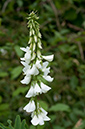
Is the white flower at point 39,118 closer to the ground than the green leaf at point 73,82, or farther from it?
closer to the ground

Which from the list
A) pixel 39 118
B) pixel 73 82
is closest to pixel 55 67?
pixel 73 82

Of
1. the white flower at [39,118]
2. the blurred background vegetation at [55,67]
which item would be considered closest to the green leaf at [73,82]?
the blurred background vegetation at [55,67]

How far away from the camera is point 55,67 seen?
152 inches

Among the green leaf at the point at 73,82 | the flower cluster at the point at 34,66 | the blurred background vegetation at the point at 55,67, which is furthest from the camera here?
the green leaf at the point at 73,82

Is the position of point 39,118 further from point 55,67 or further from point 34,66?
point 55,67

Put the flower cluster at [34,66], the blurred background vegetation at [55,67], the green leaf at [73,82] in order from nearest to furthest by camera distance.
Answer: the flower cluster at [34,66] → the blurred background vegetation at [55,67] → the green leaf at [73,82]

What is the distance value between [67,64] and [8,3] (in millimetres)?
2280

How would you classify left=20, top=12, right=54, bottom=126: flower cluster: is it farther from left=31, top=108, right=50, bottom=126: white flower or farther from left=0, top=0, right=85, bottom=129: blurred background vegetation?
left=0, top=0, right=85, bottom=129: blurred background vegetation

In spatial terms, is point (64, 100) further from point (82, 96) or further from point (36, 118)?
point (36, 118)

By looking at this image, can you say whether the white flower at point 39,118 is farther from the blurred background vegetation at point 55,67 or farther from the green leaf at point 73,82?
the green leaf at point 73,82

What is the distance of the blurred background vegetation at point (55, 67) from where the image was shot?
2.81 meters

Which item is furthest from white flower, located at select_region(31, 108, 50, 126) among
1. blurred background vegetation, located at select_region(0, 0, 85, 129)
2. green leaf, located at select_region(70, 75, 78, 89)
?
green leaf, located at select_region(70, 75, 78, 89)

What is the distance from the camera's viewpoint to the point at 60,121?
304cm

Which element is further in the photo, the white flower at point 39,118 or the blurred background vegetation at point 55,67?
the blurred background vegetation at point 55,67
